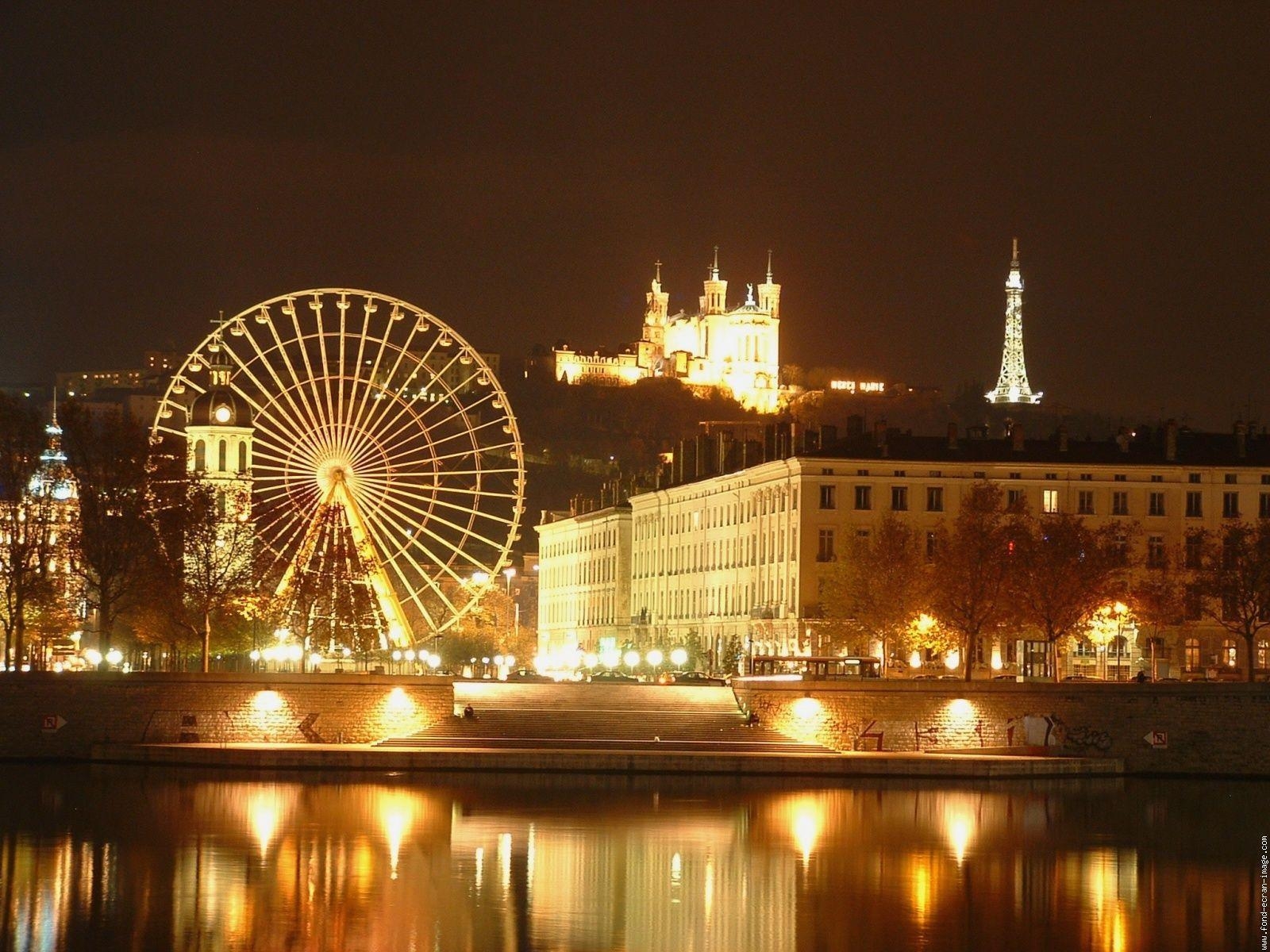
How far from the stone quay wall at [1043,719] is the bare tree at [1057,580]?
46.9 feet

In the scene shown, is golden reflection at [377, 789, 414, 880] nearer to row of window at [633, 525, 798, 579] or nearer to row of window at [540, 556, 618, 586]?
row of window at [633, 525, 798, 579]

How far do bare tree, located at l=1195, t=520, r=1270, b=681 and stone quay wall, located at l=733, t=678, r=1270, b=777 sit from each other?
12.6 metres

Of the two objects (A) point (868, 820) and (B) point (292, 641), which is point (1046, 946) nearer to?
(A) point (868, 820)

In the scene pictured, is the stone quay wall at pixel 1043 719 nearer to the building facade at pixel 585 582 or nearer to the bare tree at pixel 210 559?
the bare tree at pixel 210 559

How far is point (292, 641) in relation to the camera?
96438 mm

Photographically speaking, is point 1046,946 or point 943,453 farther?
point 943,453

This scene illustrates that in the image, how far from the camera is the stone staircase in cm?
7494

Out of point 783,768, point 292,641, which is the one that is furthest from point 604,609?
point 783,768

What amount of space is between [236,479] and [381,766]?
28.2 metres

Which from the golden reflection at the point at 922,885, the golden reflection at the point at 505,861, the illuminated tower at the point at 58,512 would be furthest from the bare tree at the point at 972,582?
the golden reflection at the point at 505,861

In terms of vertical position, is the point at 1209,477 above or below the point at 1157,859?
above

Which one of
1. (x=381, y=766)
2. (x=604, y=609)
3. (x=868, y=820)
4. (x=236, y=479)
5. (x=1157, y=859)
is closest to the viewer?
(x=1157, y=859)

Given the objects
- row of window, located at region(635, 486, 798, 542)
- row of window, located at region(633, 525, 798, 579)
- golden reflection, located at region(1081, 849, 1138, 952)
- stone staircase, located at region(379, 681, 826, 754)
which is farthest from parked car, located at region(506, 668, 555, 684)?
golden reflection, located at region(1081, 849, 1138, 952)

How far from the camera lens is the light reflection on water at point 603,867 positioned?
38.8m
